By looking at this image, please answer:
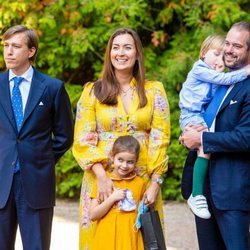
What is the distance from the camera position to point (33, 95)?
477 centimetres

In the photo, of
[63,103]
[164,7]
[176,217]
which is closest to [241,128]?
[63,103]

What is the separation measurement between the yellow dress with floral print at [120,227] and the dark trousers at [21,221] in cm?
37

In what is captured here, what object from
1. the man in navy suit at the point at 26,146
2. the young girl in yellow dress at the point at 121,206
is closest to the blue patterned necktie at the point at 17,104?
the man in navy suit at the point at 26,146

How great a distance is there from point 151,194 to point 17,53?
1269mm

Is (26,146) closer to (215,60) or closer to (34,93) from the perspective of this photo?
(34,93)

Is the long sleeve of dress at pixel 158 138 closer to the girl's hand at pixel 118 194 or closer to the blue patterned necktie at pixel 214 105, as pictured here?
the girl's hand at pixel 118 194

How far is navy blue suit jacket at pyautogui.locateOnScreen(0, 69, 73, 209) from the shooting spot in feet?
15.4

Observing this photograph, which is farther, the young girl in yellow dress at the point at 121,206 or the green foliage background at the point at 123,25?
the green foliage background at the point at 123,25

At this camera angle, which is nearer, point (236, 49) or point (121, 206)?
point (236, 49)

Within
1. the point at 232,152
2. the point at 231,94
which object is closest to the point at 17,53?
the point at 231,94

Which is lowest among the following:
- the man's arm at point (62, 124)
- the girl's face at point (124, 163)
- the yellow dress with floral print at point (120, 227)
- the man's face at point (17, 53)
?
the yellow dress with floral print at point (120, 227)

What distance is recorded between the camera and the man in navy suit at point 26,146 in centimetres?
468

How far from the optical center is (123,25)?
364 inches

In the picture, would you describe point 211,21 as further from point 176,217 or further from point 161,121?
point 161,121
